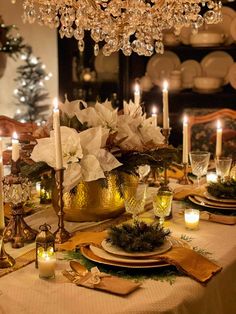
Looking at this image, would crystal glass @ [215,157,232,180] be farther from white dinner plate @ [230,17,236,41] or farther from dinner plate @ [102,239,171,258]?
white dinner plate @ [230,17,236,41]

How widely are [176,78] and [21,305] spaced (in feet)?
11.1

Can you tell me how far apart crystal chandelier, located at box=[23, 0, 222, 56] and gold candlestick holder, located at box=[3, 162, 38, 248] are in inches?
41.8

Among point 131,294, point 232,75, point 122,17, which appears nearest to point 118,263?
point 131,294

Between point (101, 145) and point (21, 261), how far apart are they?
0.46m

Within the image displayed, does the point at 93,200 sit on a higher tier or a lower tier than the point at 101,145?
lower

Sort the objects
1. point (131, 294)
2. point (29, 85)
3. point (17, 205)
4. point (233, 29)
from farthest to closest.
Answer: point (29, 85) < point (233, 29) < point (17, 205) < point (131, 294)

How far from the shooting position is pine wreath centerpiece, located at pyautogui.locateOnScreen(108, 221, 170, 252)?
1.38 metres

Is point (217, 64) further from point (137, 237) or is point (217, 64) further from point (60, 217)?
point (137, 237)

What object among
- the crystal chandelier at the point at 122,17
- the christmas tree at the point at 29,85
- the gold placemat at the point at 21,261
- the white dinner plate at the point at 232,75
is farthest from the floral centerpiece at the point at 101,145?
the christmas tree at the point at 29,85

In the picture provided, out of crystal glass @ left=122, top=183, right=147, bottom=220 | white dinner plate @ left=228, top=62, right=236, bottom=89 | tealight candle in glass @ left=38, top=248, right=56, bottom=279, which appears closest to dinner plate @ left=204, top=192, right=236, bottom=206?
crystal glass @ left=122, top=183, right=147, bottom=220

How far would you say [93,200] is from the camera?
1.71 meters

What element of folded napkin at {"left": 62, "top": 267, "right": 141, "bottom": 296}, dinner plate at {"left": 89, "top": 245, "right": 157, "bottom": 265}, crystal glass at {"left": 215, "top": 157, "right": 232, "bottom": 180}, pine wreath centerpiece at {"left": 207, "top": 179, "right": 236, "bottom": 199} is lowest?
folded napkin at {"left": 62, "top": 267, "right": 141, "bottom": 296}

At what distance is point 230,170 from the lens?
7.08 ft

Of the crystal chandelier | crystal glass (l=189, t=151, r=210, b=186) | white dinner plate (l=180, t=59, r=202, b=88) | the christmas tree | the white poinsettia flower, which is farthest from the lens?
the christmas tree
